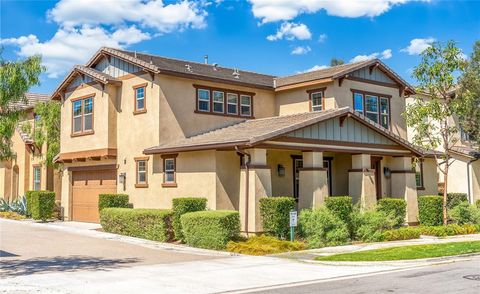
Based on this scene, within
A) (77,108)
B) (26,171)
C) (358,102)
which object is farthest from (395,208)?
(26,171)

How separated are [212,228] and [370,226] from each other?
6.34 metres

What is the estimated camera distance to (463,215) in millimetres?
25016

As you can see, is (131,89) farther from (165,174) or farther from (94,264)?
(94,264)

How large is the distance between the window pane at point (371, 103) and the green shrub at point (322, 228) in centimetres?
1002

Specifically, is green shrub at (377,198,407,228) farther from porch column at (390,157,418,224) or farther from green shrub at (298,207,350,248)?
green shrub at (298,207,350,248)

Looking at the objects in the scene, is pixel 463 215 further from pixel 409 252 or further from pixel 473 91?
pixel 473 91

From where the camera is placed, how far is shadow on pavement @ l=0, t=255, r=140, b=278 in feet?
44.6

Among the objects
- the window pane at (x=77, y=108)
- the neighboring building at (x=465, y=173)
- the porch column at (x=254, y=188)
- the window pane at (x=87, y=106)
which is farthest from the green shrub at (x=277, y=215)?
the neighboring building at (x=465, y=173)

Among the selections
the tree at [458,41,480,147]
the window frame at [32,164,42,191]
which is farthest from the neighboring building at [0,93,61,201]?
the tree at [458,41,480,147]

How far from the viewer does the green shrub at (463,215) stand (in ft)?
81.5

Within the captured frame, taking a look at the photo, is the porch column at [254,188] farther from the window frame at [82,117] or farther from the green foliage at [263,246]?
the window frame at [82,117]

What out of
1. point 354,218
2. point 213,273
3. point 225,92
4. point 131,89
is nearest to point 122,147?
point 131,89

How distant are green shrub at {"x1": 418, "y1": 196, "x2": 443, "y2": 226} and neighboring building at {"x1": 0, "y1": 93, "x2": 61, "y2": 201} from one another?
71.0 ft

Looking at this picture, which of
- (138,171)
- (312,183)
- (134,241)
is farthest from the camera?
(138,171)
